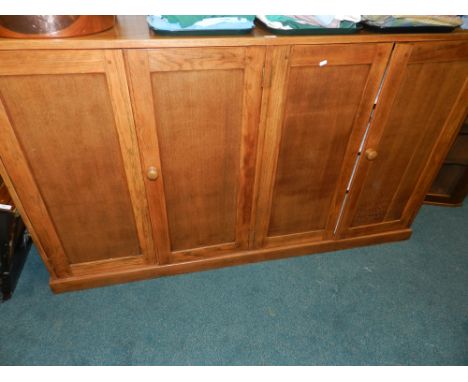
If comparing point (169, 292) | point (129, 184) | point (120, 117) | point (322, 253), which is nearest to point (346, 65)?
point (120, 117)

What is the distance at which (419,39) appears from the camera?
113 cm

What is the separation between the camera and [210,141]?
48.2 inches

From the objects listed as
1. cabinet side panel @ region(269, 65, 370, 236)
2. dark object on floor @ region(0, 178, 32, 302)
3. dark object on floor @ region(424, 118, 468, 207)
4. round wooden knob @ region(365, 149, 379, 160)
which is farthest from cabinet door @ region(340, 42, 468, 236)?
dark object on floor @ region(0, 178, 32, 302)

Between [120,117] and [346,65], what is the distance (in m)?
0.83

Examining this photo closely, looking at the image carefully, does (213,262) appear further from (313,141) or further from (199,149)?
(313,141)

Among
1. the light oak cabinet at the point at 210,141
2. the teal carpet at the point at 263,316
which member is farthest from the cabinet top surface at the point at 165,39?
the teal carpet at the point at 263,316

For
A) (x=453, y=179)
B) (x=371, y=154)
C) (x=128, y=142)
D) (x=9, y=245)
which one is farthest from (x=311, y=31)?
(x=453, y=179)

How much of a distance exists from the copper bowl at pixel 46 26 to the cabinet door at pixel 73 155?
5cm

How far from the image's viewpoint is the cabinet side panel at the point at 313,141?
1.17 metres

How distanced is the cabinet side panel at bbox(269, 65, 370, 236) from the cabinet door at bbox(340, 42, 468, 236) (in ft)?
0.40

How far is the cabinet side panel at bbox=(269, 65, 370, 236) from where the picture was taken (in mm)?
1168

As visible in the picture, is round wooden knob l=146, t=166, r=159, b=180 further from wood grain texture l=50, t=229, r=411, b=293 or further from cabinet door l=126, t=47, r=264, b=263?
wood grain texture l=50, t=229, r=411, b=293

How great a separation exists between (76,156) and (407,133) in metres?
1.39
